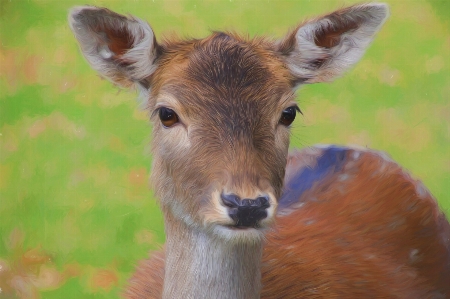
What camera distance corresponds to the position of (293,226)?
4.44 meters

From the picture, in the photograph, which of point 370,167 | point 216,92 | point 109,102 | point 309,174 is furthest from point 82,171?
point 216,92

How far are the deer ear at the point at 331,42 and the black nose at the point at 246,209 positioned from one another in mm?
984

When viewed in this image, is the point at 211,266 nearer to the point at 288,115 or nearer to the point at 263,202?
the point at 263,202

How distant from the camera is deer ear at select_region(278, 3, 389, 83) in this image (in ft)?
12.0

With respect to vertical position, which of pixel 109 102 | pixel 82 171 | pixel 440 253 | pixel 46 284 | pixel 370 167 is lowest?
pixel 46 284

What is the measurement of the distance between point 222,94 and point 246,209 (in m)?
0.66

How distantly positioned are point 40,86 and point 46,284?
71.3 inches

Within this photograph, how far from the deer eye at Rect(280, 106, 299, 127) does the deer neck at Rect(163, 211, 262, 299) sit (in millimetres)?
646

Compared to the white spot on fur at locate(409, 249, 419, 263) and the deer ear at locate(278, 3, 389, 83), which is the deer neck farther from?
the white spot on fur at locate(409, 249, 419, 263)

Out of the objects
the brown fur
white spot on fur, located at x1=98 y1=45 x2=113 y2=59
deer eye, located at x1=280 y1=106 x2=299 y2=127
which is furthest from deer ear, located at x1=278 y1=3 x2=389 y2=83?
the brown fur

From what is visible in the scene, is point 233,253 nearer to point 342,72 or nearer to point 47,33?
point 342,72

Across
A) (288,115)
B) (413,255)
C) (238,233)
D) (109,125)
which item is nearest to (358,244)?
(413,255)

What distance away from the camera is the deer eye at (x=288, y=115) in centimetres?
349

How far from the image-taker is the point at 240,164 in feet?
10.4
